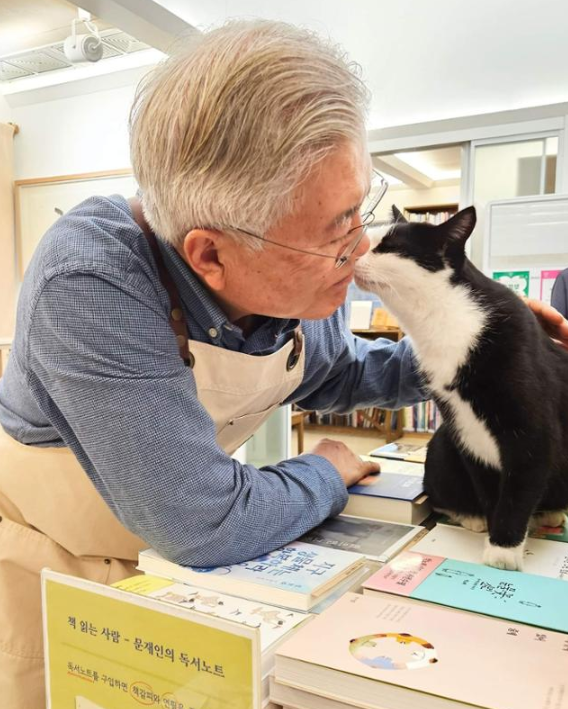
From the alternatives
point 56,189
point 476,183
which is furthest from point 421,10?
point 56,189

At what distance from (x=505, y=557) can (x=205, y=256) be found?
452 mm

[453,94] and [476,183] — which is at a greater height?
[453,94]

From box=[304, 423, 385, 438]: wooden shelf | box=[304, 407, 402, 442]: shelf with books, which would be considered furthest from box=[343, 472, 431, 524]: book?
box=[304, 423, 385, 438]: wooden shelf

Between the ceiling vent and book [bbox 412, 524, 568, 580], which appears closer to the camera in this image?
book [bbox 412, 524, 568, 580]

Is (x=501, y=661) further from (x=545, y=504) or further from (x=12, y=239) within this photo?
(x=12, y=239)

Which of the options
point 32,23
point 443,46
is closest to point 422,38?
point 443,46

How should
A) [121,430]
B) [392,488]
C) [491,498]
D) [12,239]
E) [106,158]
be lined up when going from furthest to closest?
1. [12,239]
2. [106,158]
3. [392,488]
4. [491,498]
5. [121,430]

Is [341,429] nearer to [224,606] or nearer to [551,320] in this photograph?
[551,320]

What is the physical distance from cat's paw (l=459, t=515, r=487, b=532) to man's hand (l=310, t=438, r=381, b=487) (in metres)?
0.16

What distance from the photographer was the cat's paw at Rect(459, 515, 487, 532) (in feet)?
2.46

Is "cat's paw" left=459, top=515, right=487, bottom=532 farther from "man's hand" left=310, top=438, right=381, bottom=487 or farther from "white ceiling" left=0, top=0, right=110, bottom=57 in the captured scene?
"white ceiling" left=0, top=0, right=110, bottom=57

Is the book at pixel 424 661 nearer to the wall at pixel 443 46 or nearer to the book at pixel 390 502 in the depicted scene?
the book at pixel 390 502

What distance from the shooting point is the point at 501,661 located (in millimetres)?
447

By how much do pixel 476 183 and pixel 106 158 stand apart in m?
2.17
